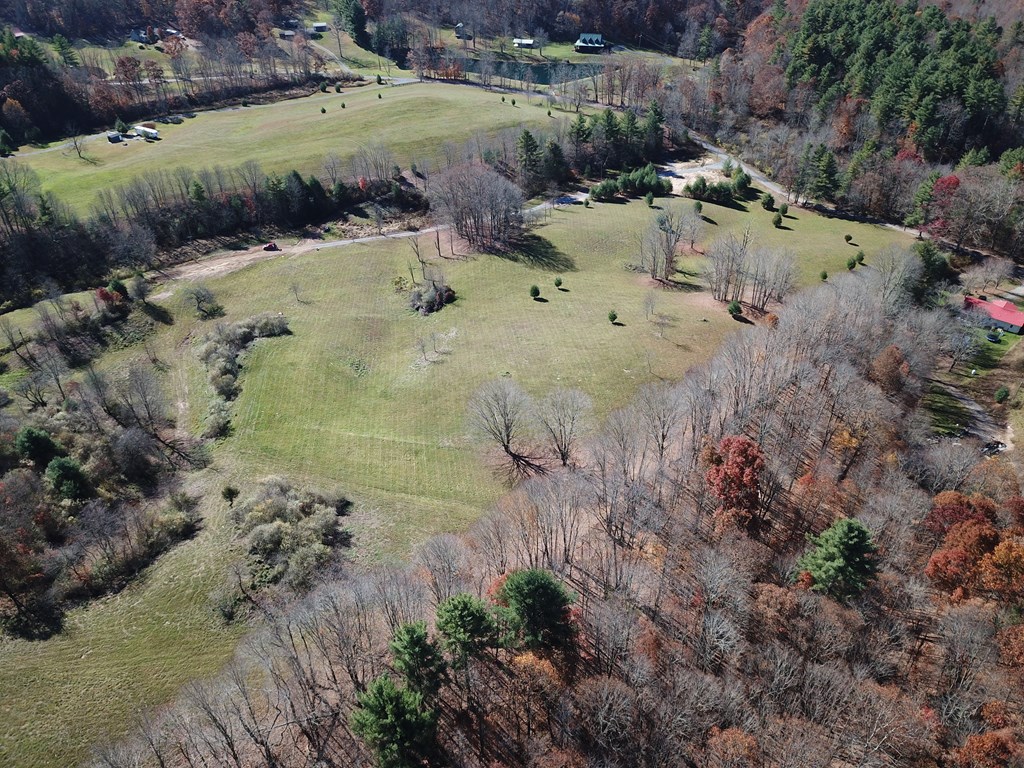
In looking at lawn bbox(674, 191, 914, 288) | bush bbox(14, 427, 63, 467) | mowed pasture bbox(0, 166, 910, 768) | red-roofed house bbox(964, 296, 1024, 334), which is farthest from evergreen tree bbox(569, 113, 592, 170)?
bush bbox(14, 427, 63, 467)

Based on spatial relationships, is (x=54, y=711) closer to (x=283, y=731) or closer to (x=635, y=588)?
(x=283, y=731)

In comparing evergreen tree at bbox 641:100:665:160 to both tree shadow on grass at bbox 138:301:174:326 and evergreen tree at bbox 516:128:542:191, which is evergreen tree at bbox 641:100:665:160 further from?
tree shadow on grass at bbox 138:301:174:326

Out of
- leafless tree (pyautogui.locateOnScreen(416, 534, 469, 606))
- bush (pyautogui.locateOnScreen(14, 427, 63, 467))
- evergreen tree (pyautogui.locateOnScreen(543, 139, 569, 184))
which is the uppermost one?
evergreen tree (pyautogui.locateOnScreen(543, 139, 569, 184))

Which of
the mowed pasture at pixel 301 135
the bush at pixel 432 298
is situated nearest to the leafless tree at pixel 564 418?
the bush at pixel 432 298

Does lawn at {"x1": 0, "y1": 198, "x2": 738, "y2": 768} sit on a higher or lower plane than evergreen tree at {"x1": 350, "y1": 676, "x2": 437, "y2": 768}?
lower

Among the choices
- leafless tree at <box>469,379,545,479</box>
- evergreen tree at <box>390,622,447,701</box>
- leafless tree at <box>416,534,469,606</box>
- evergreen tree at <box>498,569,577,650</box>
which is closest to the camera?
evergreen tree at <box>390,622,447,701</box>

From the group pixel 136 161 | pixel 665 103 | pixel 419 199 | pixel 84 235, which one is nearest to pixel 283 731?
pixel 84 235
